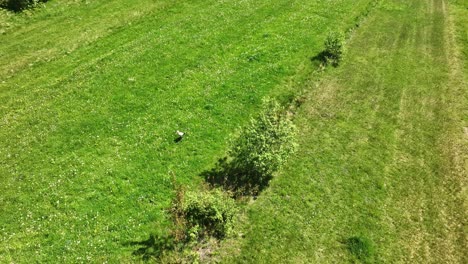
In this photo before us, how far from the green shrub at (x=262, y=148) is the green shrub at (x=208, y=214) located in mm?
2348

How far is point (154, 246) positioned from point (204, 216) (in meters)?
2.45

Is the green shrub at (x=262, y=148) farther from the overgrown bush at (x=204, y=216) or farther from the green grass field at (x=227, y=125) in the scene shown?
the overgrown bush at (x=204, y=216)

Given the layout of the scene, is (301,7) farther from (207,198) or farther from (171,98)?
(207,198)

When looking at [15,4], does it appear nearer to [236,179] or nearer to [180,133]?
[180,133]

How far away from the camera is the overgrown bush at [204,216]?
16219mm

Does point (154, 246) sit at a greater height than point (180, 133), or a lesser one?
lesser

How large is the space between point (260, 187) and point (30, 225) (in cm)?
1059

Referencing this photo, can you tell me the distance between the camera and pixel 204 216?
16.7 m

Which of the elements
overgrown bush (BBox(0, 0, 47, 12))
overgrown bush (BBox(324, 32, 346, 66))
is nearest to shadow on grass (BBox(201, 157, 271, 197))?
overgrown bush (BBox(324, 32, 346, 66))

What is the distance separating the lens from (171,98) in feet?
76.7

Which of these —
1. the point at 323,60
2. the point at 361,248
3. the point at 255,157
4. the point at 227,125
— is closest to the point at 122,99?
the point at 227,125

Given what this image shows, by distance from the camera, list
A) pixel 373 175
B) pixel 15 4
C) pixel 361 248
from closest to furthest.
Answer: pixel 361 248 < pixel 373 175 < pixel 15 4

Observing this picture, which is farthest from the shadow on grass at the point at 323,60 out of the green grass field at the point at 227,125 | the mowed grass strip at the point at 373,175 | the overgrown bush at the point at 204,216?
the overgrown bush at the point at 204,216

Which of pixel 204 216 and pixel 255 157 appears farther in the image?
pixel 255 157
